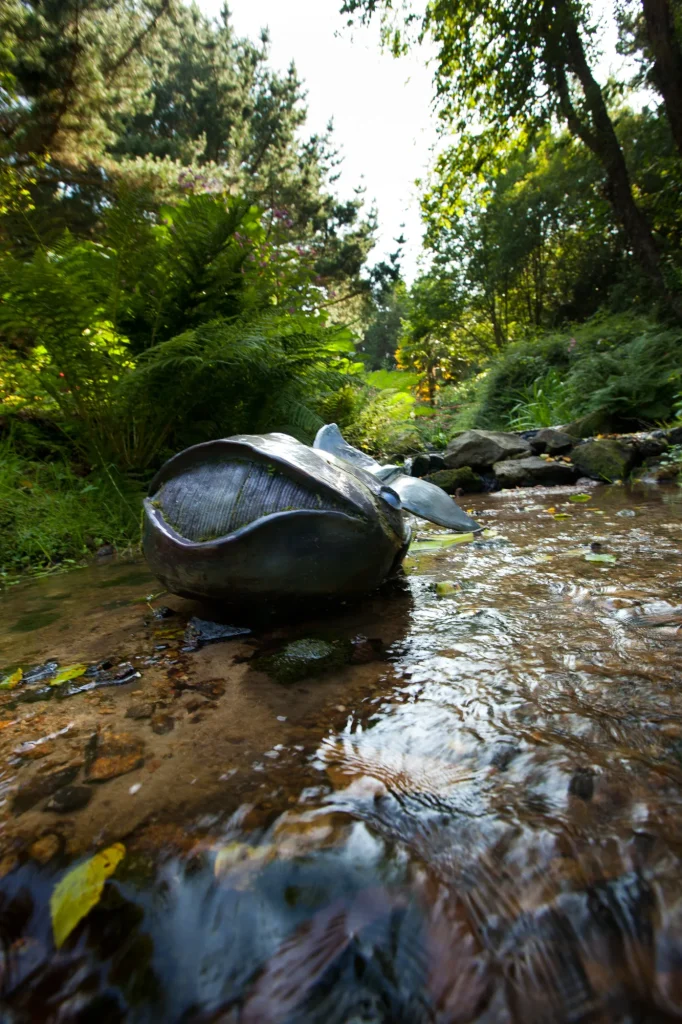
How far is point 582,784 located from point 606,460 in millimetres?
4600

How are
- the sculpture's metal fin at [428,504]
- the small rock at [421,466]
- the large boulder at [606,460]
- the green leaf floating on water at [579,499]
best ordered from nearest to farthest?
the sculpture's metal fin at [428,504] < the green leaf floating on water at [579,499] < the large boulder at [606,460] < the small rock at [421,466]

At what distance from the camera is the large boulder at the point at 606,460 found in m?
4.64

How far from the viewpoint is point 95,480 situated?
3609 millimetres

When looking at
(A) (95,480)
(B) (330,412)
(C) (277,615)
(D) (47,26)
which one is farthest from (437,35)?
(C) (277,615)

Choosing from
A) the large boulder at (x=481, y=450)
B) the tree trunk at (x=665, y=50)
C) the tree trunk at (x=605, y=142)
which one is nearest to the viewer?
the large boulder at (x=481, y=450)

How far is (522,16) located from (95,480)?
907cm

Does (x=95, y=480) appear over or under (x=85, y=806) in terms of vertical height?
over

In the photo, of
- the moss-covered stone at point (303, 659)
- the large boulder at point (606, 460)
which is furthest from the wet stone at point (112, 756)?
the large boulder at point (606, 460)

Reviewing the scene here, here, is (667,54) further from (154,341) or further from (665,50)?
(154,341)

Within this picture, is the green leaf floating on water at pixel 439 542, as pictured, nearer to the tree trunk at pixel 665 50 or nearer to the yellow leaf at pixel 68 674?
the yellow leaf at pixel 68 674

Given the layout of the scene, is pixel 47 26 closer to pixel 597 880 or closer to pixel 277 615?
pixel 277 615

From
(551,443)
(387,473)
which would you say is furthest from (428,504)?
(551,443)

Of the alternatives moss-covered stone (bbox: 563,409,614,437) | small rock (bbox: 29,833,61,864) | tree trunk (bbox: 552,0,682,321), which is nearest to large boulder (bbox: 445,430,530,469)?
moss-covered stone (bbox: 563,409,614,437)

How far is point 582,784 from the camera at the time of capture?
723mm
